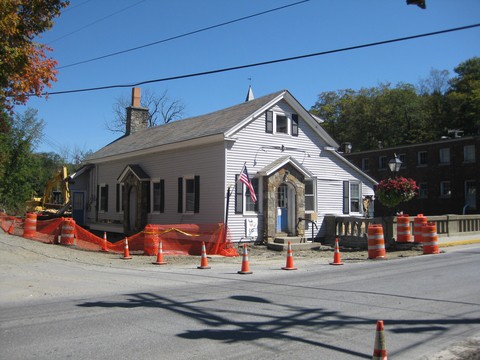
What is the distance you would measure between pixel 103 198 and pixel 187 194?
9.56 m

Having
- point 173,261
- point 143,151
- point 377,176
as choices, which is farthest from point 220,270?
point 377,176

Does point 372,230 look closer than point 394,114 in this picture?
Yes

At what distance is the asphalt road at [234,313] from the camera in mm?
5793

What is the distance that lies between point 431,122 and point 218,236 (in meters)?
47.7

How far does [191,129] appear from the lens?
23484mm

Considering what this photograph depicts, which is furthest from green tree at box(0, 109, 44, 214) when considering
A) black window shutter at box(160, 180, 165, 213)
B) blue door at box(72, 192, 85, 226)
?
black window shutter at box(160, 180, 165, 213)

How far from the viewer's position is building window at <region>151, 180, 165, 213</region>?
2295 cm

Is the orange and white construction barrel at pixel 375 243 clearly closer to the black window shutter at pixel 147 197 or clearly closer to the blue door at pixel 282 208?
the blue door at pixel 282 208

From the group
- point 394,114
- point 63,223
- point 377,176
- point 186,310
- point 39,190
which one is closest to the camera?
point 186,310

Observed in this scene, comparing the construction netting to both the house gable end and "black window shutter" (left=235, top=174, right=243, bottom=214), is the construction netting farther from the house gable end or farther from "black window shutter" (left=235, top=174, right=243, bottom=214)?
the house gable end

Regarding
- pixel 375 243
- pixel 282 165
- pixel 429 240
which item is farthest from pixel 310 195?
pixel 375 243

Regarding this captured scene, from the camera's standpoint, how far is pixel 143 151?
2420 centimetres

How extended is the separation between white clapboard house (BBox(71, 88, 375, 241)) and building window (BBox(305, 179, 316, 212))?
0.16 feet

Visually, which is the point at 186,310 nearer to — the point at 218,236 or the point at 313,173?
the point at 218,236
